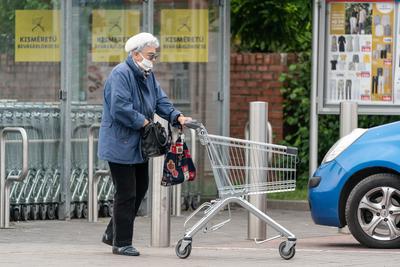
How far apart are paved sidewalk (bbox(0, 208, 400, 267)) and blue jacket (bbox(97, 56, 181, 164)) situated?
2.59 feet

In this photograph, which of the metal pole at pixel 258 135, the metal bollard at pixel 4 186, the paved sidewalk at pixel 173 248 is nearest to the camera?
the paved sidewalk at pixel 173 248

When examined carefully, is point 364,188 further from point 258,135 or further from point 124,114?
point 124,114

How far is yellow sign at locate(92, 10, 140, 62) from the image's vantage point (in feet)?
45.4

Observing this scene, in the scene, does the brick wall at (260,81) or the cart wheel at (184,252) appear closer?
the cart wheel at (184,252)

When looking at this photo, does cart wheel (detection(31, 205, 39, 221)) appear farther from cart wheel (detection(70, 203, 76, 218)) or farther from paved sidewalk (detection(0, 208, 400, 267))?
cart wheel (detection(70, 203, 76, 218))

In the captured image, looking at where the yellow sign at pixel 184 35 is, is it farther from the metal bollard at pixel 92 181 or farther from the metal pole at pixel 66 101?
the metal bollard at pixel 92 181

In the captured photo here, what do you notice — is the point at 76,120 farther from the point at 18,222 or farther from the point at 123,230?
the point at 123,230

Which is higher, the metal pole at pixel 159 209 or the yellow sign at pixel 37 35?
the yellow sign at pixel 37 35

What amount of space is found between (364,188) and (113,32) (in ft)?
14.2

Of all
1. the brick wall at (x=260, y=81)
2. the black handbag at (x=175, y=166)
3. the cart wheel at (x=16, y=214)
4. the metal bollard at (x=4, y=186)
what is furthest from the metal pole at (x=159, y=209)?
the brick wall at (x=260, y=81)

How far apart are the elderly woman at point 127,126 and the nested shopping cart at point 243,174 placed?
15.6 inches

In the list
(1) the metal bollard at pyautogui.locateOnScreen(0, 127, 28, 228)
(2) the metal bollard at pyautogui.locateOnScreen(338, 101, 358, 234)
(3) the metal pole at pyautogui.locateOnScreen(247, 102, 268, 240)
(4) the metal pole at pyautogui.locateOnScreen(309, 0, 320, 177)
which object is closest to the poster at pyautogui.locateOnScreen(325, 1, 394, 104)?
(4) the metal pole at pyautogui.locateOnScreen(309, 0, 320, 177)

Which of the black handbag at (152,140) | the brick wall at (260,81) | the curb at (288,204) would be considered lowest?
the curb at (288,204)

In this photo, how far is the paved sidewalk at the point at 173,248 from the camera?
30.2 ft
